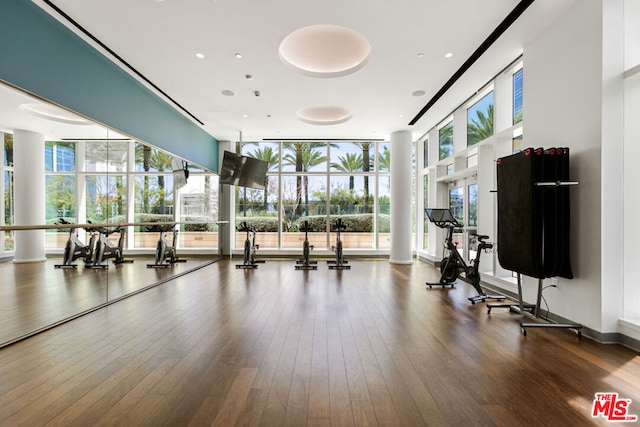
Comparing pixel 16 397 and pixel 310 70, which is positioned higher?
pixel 310 70

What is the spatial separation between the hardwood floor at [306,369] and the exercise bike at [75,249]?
0.73 m

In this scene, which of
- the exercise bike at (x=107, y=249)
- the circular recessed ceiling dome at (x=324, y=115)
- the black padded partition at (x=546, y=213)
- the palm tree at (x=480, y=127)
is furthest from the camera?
the circular recessed ceiling dome at (x=324, y=115)

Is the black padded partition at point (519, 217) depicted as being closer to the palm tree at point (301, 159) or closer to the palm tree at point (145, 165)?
the palm tree at point (145, 165)

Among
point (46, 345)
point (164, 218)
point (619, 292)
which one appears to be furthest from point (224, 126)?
point (619, 292)

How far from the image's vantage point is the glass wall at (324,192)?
968 cm

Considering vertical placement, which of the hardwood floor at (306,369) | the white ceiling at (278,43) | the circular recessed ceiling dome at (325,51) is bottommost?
the hardwood floor at (306,369)

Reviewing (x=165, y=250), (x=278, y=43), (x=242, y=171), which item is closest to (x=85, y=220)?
(x=165, y=250)

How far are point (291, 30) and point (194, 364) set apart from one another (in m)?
3.93

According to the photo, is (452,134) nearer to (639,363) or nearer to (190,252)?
(639,363)

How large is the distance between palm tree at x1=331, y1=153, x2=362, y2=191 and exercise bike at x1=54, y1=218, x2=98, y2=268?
6771 mm

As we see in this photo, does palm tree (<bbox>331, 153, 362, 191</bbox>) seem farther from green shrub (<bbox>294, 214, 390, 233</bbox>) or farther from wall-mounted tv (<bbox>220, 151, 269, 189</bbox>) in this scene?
wall-mounted tv (<bbox>220, 151, 269, 189</bbox>)

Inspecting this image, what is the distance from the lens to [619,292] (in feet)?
10.1

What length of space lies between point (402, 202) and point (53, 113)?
7195 mm

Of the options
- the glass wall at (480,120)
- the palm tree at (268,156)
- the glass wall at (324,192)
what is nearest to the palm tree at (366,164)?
the glass wall at (324,192)
